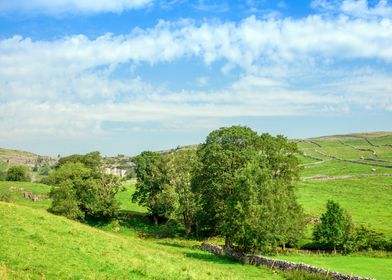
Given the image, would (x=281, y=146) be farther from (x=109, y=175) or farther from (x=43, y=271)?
(x=43, y=271)

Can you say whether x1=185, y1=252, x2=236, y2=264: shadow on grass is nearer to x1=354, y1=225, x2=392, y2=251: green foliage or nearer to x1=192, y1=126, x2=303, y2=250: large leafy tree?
x1=192, y1=126, x2=303, y2=250: large leafy tree


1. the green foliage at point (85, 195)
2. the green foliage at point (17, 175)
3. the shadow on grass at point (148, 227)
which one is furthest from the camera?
the green foliage at point (17, 175)

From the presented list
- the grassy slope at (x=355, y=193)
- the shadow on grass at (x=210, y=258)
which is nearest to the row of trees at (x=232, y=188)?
the shadow on grass at (x=210, y=258)

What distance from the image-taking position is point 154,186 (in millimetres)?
80875

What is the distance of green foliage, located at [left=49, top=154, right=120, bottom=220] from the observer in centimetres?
7262

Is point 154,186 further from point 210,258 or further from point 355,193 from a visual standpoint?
point 355,193

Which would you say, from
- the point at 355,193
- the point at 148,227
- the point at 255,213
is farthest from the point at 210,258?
the point at 355,193

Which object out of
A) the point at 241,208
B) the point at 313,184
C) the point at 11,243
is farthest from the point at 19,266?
the point at 313,184

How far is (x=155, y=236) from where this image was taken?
232ft

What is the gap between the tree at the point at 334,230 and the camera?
56.8m

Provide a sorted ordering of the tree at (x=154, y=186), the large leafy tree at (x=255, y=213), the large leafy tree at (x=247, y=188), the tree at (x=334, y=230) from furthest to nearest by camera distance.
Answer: the tree at (x=154, y=186)
the tree at (x=334, y=230)
the large leafy tree at (x=247, y=188)
the large leafy tree at (x=255, y=213)

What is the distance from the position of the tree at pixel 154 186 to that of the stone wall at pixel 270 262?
23267mm

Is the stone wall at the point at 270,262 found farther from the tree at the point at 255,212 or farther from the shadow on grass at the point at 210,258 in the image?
the tree at the point at 255,212

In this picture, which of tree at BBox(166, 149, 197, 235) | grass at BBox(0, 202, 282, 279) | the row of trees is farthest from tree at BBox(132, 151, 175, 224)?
grass at BBox(0, 202, 282, 279)
